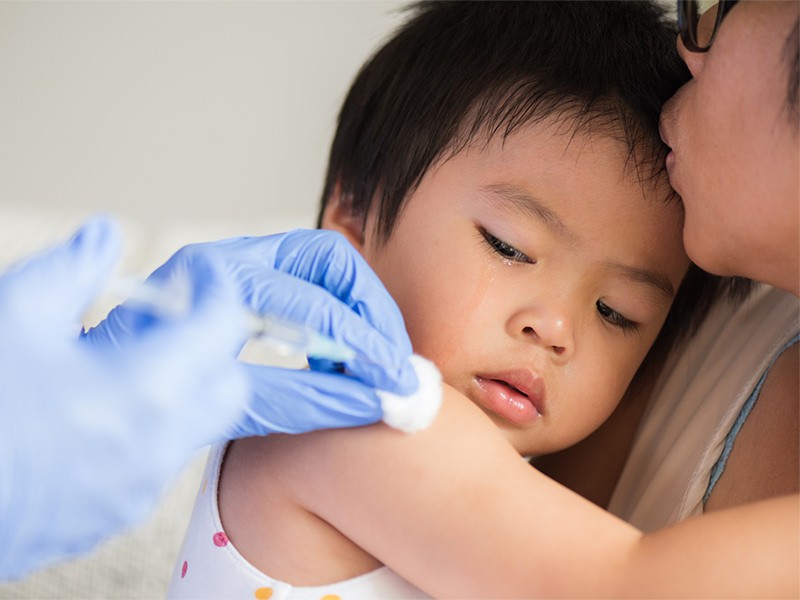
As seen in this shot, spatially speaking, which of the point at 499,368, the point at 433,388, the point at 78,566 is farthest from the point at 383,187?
the point at 78,566

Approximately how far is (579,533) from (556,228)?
1.25 feet

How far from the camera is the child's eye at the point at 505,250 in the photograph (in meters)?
1.04

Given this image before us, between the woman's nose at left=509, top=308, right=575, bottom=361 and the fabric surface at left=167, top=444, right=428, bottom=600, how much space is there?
0.30 m

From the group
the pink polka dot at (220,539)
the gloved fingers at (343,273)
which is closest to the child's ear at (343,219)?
the gloved fingers at (343,273)

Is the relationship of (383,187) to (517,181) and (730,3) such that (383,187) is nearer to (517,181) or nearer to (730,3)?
(517,181)

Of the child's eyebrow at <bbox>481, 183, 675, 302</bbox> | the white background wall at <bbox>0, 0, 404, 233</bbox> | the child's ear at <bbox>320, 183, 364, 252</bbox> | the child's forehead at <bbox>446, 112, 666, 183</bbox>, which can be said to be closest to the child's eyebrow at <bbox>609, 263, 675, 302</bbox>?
the child's eyebrow at <bbox>481, 183, 675, 302</bbox>

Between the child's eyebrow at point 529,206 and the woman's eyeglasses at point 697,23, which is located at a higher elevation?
the woman's eyeglasses at point 697,23

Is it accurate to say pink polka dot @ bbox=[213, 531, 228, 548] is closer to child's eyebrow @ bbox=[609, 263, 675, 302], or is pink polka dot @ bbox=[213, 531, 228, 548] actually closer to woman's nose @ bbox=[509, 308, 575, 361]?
woman's nose @ bbox=[509, 308, 575, 361]

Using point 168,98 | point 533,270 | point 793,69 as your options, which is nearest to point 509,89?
point 533,270

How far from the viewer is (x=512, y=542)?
2.55 ft

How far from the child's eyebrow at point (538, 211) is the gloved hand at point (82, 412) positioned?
464 mm

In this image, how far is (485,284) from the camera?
102cm

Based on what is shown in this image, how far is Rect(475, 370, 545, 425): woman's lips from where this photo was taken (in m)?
1.03

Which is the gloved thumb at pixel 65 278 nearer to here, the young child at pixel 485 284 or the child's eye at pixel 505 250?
the young child at pixel 485 284
